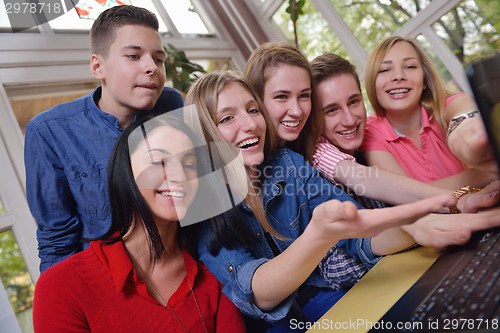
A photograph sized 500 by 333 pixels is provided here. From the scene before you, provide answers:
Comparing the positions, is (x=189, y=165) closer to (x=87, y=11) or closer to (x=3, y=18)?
(x=87, y=11)

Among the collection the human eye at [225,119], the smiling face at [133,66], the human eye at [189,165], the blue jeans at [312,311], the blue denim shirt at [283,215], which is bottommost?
the blue jeans at [312,311]

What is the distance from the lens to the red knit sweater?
0.59m

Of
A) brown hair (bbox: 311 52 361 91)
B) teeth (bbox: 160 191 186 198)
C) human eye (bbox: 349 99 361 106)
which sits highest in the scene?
brown hair (bbox: 311 52 361 91)

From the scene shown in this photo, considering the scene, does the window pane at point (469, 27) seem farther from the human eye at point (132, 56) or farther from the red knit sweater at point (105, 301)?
the red knit sweater at point (105, 301)

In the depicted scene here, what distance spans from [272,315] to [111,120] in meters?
0.58

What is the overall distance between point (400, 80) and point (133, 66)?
2.48 feet

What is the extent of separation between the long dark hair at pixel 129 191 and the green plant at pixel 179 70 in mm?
873

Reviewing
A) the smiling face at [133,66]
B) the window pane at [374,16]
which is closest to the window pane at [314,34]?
the window pane at [374,16]

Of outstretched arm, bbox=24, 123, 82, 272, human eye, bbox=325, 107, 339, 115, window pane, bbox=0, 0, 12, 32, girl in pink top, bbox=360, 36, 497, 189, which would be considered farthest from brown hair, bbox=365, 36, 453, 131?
window pane, bbox=0, 0, 12, 32

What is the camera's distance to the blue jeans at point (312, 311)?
2.34ft

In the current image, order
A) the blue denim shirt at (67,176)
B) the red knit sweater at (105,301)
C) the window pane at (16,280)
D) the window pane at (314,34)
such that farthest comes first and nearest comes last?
the window pane at (314,34)
the window pane at (16,280)
the blue denim shirt at (67,176)
the red knit sweater at (105,301)

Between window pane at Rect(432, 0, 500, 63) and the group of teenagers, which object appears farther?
window pane at Rect(432, 0, 500, 63)

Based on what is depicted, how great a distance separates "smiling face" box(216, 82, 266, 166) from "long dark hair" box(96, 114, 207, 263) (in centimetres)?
10

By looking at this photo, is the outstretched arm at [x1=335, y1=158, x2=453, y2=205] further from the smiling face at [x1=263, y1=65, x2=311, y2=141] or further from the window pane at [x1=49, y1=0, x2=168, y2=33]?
the window pane at [x1=49, y1=0, x2=168, y2=33]
